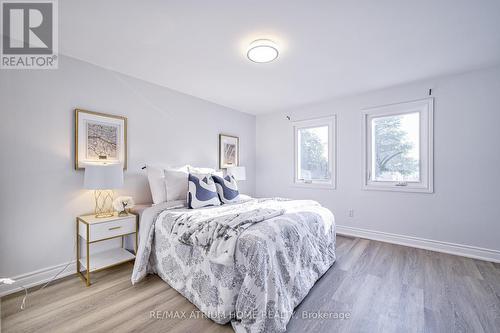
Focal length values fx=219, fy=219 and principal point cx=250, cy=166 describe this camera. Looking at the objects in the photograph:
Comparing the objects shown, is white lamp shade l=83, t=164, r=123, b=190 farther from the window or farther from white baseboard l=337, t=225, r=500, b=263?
white baseboard l=337, t=225, r=500, b=263

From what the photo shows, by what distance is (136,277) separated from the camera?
2.17m

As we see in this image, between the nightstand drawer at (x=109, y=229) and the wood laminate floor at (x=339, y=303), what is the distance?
1.51ft

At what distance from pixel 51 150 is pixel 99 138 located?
45cm

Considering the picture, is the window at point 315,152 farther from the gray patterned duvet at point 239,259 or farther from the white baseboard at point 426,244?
the gray patterned duvet at point 239,259

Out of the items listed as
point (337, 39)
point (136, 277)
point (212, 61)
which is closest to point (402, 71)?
point (337, 39)

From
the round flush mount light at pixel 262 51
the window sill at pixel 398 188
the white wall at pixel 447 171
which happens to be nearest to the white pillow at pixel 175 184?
the round flush mount light at pixel 262 51

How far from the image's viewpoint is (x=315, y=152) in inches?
164

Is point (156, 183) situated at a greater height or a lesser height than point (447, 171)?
lesser

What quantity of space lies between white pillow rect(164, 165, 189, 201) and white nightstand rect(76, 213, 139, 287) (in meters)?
0.45

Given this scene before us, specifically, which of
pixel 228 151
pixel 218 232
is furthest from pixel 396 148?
pixel 218 232

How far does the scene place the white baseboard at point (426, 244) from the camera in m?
2.72

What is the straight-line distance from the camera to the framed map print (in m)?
2.40

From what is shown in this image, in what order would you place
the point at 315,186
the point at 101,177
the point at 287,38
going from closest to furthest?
the point at 287,38 < the point at 101,177 < the point at 315,186

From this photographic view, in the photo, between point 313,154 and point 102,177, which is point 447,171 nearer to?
point 313,154
